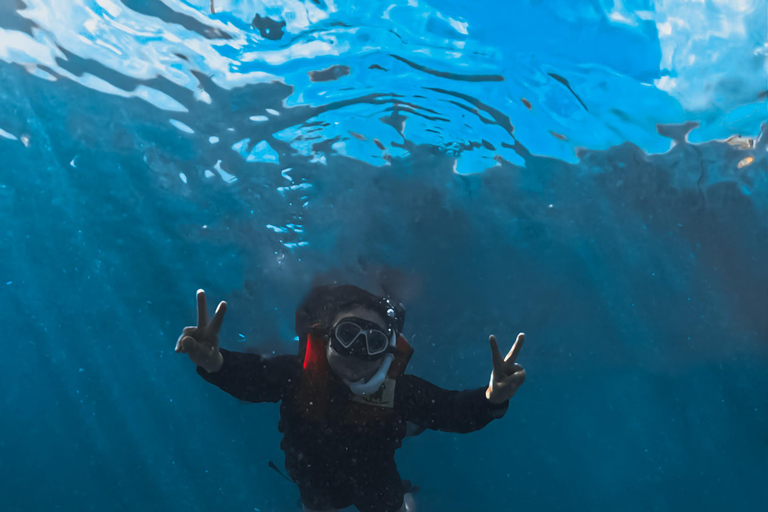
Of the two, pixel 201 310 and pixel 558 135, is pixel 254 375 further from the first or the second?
pixel 558 135

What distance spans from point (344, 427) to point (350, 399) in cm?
29

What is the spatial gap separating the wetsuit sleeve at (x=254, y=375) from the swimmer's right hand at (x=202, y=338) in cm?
20

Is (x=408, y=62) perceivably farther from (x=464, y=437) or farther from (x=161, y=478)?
(x=161, y=478)

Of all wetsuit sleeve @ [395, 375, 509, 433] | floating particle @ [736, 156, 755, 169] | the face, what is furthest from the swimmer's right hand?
floating particle @ [736, 156, 755, 169]

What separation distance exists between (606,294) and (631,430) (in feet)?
65.8

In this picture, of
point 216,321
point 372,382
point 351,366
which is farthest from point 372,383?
point 216,321

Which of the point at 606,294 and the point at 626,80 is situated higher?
the point at 626,80

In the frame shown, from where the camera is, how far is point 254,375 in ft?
15.4

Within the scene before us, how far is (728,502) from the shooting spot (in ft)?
148

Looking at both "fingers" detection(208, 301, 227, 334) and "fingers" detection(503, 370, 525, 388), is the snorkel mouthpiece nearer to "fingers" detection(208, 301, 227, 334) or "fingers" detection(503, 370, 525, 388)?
"fingers" detection(503, 370, 525, 388)

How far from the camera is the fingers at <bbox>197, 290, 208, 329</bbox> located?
12.5 feet

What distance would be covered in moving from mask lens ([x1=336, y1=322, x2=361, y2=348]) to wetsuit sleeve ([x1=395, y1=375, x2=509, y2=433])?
81 cm

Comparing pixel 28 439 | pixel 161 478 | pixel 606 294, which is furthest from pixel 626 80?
pixel 28 439

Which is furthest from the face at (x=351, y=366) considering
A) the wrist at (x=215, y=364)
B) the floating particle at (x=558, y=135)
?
the floating particle at (x=558, y=135)
